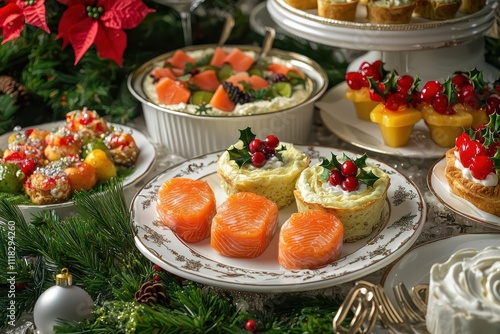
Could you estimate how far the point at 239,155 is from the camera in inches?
63.1

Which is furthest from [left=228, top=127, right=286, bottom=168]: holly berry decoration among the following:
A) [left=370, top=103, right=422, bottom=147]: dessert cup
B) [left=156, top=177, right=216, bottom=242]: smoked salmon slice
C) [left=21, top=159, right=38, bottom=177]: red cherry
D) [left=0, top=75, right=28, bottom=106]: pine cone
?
[left=0, top=75, right=28, bottom=106]: pine cone

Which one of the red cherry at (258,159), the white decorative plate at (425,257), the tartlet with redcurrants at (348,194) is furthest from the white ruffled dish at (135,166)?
the white decorative plate at (425,257)

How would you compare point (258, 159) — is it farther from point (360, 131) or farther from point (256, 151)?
point (360, 131)

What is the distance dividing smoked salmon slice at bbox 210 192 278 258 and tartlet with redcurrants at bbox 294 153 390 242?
89 mm

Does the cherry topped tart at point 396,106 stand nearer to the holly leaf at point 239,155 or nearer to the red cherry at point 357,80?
the red cherry at point 357,80

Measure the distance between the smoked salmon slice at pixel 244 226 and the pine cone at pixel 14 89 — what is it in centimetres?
95

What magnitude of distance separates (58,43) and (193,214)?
0.95 metres

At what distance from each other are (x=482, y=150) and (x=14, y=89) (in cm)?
137

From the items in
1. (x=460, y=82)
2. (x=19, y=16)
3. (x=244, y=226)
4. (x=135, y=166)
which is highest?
(x=19, y=16)

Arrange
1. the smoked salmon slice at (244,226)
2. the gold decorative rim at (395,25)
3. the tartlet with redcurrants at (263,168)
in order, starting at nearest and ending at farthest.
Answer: the smoked salmon slice at (244,226) < the tartlet with redcurrants at (263,168) < the gold decorative rim at (395,25)

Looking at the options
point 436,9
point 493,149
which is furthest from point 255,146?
point 436,9

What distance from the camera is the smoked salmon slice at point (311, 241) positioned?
4.38 feet

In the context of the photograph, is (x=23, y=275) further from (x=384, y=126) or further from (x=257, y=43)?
(x=257, y=43)

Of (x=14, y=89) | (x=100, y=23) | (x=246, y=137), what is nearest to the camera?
(x=246, y=137)
